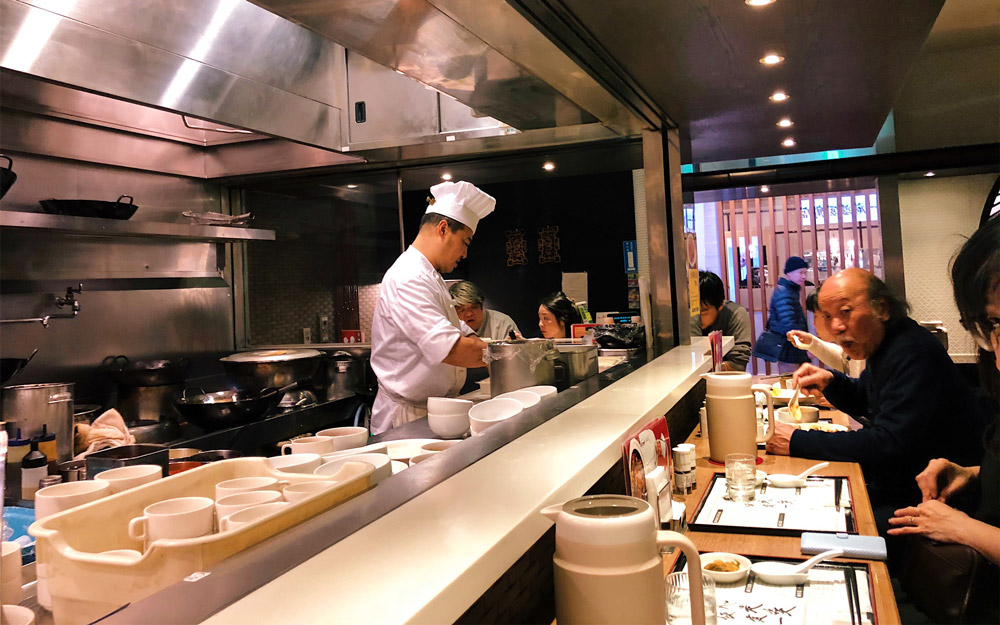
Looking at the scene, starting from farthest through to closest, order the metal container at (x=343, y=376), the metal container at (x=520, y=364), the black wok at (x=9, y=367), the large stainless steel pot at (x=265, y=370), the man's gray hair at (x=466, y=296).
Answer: the man's gray hair at (x=466, y=296) < the metal container at (x=343, y=376) < the large stainless steel pot at (x=265, y=370) < the black wok at (x=9, y=367) < the metal container at (x=520, y=364)

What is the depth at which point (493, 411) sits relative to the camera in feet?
6.92

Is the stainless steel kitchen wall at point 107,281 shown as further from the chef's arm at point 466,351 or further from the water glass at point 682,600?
the water glass at point 682,600

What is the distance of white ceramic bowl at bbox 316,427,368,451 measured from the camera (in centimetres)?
177

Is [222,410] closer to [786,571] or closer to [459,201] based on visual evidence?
[459,201]

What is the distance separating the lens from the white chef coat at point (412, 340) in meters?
3.32

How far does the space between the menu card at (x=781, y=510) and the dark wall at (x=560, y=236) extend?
11.7ft

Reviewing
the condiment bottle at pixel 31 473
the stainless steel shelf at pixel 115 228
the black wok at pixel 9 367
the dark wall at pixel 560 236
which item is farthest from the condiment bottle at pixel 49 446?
the dark wall at pixel 560 236

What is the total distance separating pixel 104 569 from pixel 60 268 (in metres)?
A: 3.68

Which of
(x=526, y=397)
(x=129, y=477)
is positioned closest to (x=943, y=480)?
(x=526, y=397)

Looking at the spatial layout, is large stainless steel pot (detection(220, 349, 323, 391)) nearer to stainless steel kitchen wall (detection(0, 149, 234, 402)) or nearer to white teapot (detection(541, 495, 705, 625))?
stainless steel kitchen wall (detection(0, 149, 234, 402))

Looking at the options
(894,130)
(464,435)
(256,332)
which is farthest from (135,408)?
(894,130)

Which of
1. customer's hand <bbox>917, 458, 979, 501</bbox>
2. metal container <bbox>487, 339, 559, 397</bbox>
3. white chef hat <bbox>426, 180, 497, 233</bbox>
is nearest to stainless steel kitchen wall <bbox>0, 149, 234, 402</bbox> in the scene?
white chef hat <bbox>426, 180, 497, 233</bbox>

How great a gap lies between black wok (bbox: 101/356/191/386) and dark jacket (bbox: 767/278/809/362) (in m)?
5.19

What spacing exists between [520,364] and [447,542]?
67.6 inches
